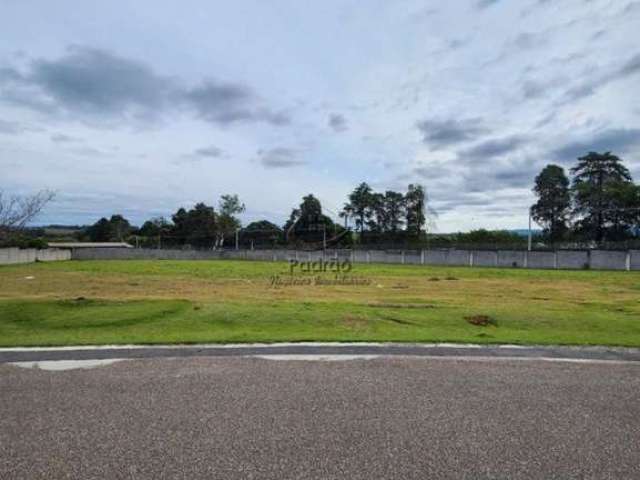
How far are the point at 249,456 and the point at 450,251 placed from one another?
37.8m

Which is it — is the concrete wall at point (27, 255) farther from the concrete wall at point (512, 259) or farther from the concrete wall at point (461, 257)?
the concrete wall at point (512, 259)

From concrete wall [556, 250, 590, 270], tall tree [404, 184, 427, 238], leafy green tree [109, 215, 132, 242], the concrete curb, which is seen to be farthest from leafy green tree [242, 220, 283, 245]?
the concrete curb

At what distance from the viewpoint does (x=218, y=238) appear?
83.8 meters

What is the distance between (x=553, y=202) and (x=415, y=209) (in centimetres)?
2076

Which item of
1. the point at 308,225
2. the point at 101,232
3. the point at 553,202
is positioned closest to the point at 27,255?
the point at 308,225

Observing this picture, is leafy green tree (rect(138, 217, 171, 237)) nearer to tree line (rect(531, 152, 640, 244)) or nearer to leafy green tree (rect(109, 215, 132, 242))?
leafy green tree (rect(109, 215, 132, 242))

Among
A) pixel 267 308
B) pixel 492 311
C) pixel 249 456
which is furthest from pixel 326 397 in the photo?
pixel 492 311

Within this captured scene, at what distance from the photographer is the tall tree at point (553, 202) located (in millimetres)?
59094

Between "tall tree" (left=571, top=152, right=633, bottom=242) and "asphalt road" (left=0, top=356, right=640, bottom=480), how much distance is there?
57.4 m

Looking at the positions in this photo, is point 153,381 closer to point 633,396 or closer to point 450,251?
point 633,396

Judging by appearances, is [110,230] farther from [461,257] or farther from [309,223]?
[461,257]

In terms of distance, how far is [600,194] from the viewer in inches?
2121

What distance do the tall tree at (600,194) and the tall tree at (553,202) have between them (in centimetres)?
144

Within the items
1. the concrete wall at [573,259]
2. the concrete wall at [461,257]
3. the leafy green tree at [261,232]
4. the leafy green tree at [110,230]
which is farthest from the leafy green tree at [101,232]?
the concrete wall at [573,259]
